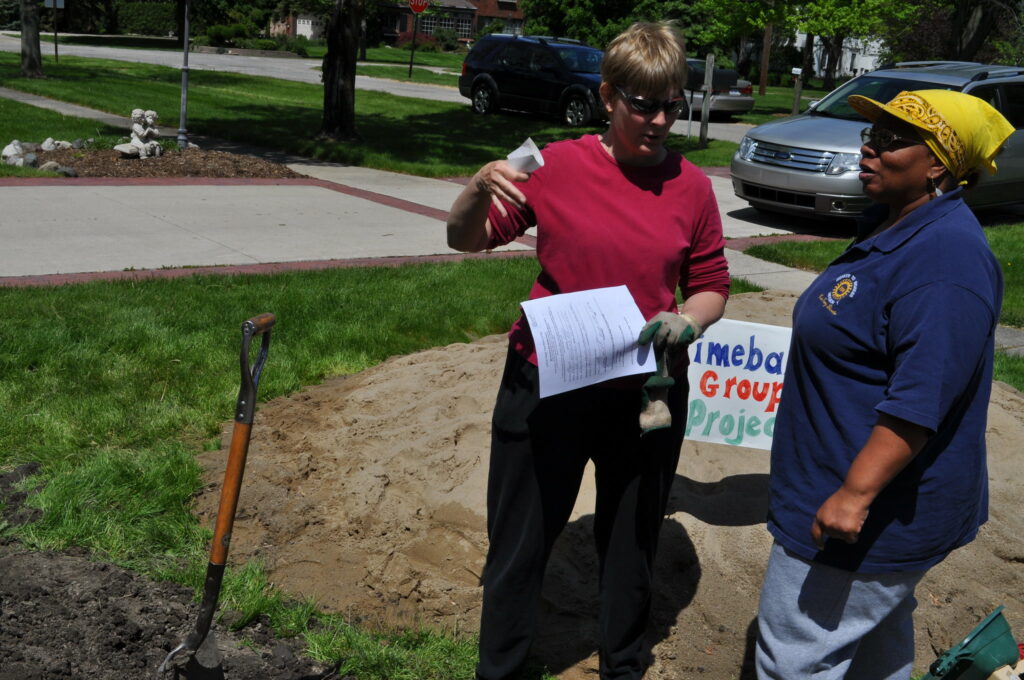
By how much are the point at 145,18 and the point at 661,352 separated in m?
57.5

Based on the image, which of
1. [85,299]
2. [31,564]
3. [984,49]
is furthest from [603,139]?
[984,49]

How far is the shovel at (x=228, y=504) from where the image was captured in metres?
2.84

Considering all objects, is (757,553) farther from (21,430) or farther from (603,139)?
(21,430)

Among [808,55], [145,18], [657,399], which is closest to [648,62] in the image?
[657,399]

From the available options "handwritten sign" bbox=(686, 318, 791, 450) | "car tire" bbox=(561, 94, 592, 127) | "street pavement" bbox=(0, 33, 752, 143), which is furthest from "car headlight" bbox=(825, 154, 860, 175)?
"street pavement" bbox=(0, 33, 752, 143)

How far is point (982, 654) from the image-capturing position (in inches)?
106

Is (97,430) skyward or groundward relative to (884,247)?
groundward

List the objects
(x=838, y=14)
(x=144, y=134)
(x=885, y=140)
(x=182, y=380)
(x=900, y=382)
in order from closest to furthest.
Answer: (x=900, y=382), (x=885, y=140), (x=182, y=380), (x=144, y=134), (x=838, y=14)

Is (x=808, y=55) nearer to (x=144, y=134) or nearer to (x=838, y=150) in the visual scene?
(x=838, y=150)

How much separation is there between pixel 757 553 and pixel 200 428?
2.61m

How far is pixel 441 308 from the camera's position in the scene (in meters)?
7.21

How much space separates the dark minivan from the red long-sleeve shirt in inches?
738

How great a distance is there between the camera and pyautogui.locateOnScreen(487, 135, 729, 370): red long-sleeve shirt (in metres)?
2.83

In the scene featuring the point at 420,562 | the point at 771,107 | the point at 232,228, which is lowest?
the point at 420,562
